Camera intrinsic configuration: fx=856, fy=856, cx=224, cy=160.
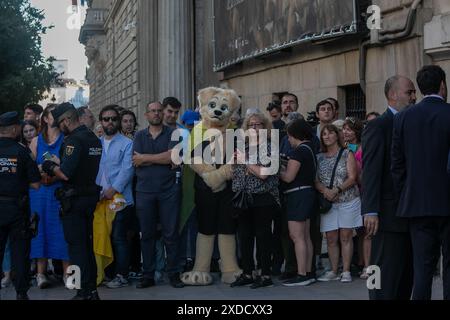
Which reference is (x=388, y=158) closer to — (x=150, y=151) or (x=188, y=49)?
(x=150, y=151)

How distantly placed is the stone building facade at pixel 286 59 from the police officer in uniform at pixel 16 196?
5.87 meters

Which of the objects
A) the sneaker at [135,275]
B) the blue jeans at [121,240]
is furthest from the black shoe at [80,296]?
the sneaker at [135,275]

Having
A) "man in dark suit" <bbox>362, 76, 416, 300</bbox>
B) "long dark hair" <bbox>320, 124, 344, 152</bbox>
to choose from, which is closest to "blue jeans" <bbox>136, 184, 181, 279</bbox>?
"long dark hair" <bbox>320, 124, 344, 152</bbox>

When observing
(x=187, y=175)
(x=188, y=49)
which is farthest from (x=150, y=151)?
(x=188, y=49)

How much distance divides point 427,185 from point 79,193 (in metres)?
3.32

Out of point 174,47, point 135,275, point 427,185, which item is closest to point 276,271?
point 135,275

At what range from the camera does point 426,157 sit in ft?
20.7

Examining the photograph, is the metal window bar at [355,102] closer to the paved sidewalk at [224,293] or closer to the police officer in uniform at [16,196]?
the paved sidewalk at [224,293]

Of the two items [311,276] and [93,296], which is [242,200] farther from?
[93,296]

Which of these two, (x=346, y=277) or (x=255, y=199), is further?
(x=346, y=277)

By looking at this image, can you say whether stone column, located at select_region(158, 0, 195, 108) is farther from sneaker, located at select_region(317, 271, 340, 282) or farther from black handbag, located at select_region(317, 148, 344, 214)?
sneaker, located at select_region(317, 271, 340, 282)

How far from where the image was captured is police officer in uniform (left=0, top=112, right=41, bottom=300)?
799 cm

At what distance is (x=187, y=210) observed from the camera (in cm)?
950

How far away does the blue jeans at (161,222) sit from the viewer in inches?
361
